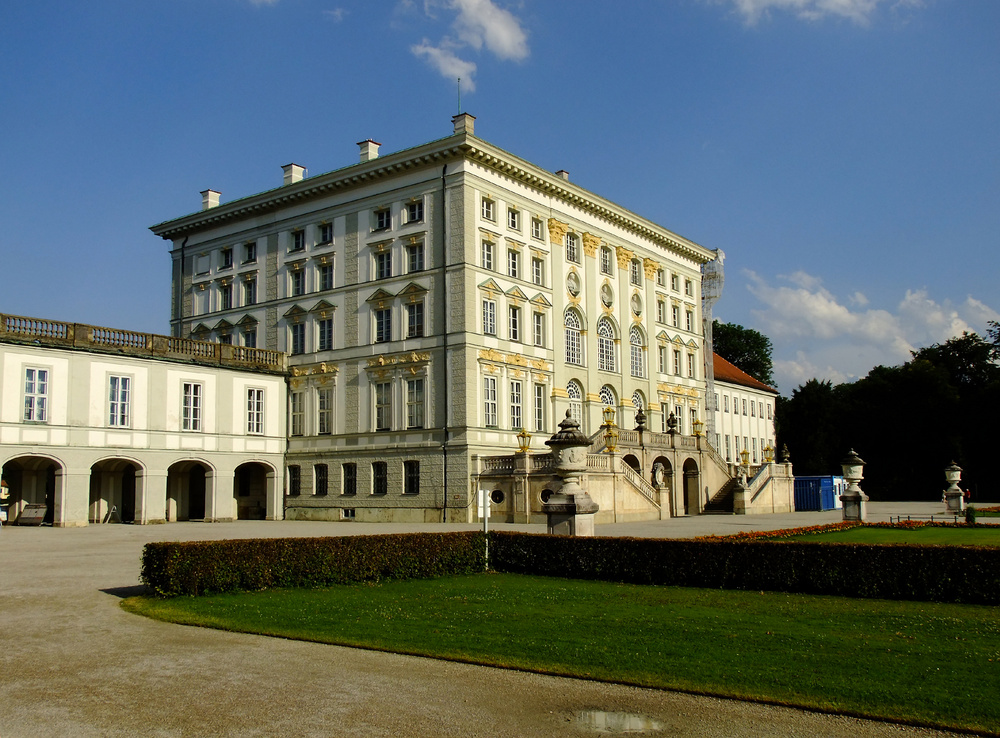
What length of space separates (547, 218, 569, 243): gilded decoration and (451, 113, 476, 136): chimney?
22.1ft

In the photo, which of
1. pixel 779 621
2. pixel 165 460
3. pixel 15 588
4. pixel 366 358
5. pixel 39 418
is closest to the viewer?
pixel 779 621

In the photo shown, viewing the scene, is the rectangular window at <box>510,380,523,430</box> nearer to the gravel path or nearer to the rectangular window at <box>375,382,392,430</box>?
the rectangular window at <box>375,382,392,430</box>

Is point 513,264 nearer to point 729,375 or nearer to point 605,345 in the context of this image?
point 605,345

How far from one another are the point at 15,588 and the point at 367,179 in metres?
32.1

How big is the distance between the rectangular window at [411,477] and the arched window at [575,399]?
31.3 feet

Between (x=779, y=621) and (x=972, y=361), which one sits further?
(x=972, y=361)

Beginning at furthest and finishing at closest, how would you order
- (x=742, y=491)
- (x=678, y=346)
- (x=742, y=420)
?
(x=742, y=420) < (x=678, y=346) < (x=742, y=491)

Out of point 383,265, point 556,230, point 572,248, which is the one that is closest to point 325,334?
point 383,265

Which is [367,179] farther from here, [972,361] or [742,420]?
[972,361]

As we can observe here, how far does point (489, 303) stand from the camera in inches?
1741

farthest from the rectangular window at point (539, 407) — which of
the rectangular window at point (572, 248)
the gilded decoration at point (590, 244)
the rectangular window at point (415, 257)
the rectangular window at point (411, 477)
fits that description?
the gilded decoration at point (590, 244)

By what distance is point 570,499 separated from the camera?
77.5ft

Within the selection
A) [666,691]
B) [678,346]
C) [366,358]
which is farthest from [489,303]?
[666,691]

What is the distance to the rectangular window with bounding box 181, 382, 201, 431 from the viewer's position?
44.0m
